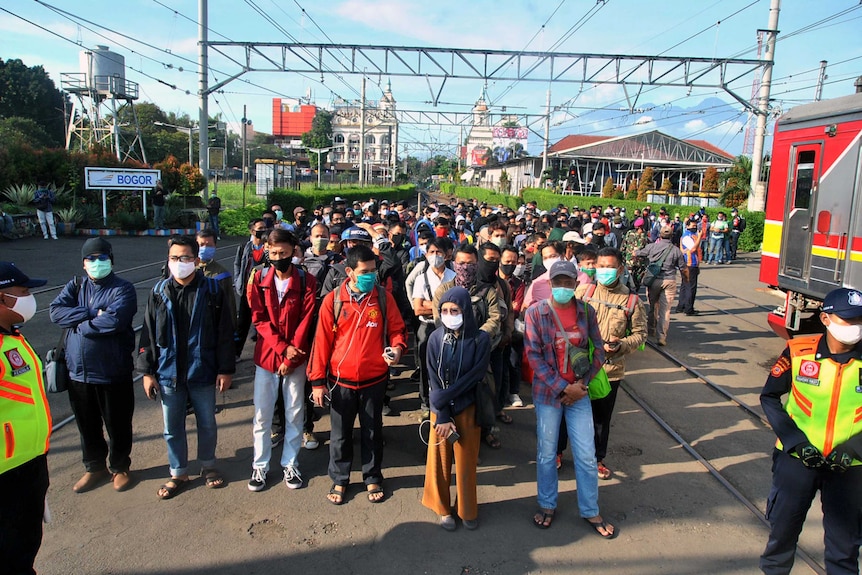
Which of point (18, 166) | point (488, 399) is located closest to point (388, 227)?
point (488, 399)

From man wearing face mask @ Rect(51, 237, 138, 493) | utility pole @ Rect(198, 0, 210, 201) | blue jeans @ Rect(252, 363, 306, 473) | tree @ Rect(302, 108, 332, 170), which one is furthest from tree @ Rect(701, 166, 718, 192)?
tree @ Rect(302, 108, 332, 170)

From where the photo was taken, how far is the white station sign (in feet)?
66.2

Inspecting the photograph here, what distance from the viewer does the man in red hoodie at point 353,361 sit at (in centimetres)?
442

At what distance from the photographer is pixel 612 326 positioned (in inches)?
192

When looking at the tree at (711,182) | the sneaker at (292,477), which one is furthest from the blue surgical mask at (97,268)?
the tree at (711,182)

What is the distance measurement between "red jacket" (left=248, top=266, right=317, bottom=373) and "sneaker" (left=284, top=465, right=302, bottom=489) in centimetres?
84

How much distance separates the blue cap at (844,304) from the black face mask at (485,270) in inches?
106

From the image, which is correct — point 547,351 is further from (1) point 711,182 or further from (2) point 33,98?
(2) point 33,98

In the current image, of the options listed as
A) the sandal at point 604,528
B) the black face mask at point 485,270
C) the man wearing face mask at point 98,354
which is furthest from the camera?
the black face mask at point 485,270

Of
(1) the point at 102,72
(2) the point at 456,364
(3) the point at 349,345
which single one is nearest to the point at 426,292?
(3) the point at 349,345

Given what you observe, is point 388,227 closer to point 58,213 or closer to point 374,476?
point 374,476

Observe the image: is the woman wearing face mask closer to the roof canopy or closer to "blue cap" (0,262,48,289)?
"blue cap" (0,262,48,289)

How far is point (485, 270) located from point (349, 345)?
1584 millimetres

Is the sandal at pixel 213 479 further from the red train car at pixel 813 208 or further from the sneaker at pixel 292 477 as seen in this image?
the red train car at pixel 813 208
